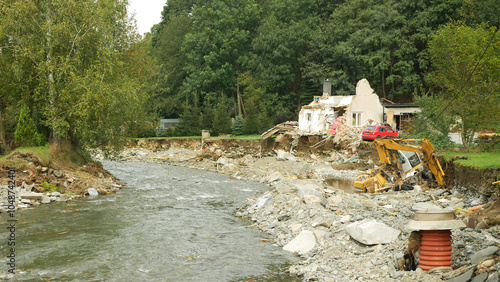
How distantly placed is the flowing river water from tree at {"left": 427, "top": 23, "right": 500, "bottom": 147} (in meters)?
14.2

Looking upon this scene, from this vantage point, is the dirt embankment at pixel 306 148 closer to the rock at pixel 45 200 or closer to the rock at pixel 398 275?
the rock at pixel 398 275

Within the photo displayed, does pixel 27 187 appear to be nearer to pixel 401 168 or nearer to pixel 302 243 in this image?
pixel 302 243

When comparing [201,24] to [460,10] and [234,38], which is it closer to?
[234,38]

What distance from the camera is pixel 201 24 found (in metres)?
62.0

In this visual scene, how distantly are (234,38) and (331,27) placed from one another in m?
14.0

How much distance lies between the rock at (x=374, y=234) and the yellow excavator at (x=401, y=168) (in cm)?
890

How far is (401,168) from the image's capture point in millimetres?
20734

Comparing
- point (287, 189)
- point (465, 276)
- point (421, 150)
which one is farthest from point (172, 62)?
point (465, 276)

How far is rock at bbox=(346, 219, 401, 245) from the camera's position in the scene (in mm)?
10011

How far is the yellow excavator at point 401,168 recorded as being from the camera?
723 inches

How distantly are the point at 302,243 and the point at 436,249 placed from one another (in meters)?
3.91

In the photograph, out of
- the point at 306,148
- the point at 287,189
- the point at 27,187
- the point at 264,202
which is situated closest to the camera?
the point at 264,202

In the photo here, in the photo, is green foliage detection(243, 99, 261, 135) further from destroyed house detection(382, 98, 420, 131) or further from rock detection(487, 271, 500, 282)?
rock detection(487, 271, 500, 282)

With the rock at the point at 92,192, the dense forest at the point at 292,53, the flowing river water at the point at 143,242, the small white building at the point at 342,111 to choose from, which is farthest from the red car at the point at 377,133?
the rock at the point at 92,192
